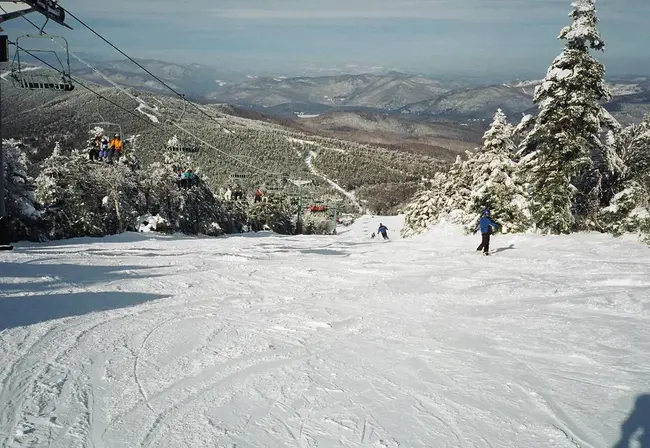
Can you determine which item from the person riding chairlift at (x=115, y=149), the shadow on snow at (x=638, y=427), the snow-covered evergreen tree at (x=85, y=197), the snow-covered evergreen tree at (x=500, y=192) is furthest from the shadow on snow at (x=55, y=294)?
the snow-covered evergreen tree at (x=85, y=197)

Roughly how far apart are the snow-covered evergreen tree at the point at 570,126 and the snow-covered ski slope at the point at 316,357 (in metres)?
→ 7.90

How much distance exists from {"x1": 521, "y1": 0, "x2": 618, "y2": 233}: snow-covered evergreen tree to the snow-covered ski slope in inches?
311

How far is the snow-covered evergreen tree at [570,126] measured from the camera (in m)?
19.3

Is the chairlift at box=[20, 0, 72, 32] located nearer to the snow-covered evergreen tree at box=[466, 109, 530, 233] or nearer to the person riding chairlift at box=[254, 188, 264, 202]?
the snow-covered evergreen tree at box=[466, 109, 530, 233]

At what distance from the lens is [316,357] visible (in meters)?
6.19

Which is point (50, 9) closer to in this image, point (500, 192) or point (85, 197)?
point (500, 192)

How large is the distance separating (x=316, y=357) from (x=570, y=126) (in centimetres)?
1844

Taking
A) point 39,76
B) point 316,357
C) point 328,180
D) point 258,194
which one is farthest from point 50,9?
point 328,180

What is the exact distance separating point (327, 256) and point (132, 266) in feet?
21.7

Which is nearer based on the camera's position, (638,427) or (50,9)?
(638,427)

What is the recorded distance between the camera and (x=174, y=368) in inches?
221

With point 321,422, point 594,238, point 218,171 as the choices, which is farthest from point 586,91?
point 218,171

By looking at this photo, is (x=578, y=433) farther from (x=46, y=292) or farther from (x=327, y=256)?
Result: (x=327, y=256)

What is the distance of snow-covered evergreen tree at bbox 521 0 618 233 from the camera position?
1934 cm
